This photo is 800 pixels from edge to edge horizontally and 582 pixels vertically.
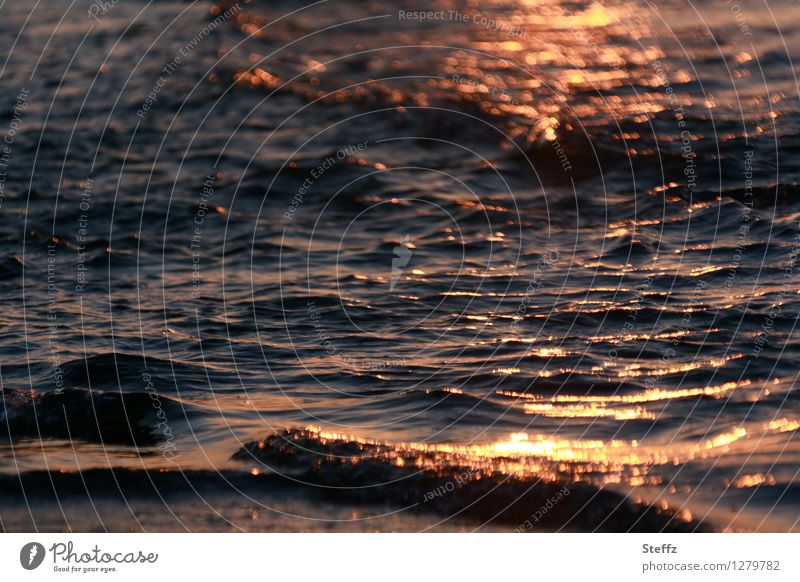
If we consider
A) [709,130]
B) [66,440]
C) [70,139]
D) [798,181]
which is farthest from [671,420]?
[70,139]

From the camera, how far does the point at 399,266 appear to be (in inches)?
466

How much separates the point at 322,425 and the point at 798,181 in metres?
8.03

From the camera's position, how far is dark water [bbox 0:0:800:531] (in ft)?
24.8

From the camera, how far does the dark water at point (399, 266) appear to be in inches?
298
